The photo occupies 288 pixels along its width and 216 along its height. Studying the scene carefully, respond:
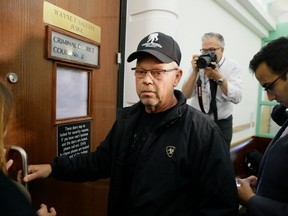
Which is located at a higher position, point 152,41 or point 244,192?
point 152,41

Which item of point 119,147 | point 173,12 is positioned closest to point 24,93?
point 119,147

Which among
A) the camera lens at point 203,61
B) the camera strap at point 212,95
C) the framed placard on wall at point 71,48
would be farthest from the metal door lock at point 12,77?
the camera strap at point 212,95

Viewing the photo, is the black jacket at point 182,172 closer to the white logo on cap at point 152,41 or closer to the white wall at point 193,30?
the white logo on cap at point 152,41

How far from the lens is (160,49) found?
1088 mm

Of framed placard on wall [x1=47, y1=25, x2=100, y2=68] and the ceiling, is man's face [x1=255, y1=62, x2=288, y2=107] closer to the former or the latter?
framed placard on wall [x1=47, y1=25, x2=100, y2=68]

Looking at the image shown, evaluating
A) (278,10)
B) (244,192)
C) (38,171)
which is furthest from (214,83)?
(278,10)

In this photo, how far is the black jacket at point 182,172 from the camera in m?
0.98

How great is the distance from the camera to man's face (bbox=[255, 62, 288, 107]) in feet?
3.34

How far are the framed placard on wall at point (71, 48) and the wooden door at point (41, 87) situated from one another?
34 mm

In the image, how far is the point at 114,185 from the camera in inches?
43.8

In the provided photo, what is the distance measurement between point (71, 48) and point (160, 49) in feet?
1.61

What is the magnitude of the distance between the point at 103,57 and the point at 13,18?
60cm

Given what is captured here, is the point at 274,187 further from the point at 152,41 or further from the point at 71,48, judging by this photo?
the point at 71,48

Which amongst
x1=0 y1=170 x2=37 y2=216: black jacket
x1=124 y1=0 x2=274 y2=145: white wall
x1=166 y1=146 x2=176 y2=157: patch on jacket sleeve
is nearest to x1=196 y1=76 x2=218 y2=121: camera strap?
x1=124 y1=0 x2=274 y2=145: white wall
